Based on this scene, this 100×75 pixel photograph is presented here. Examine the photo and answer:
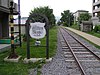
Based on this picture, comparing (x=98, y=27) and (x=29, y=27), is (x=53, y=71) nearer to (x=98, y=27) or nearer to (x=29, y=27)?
(x=29, y=27)

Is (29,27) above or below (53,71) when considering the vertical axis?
above

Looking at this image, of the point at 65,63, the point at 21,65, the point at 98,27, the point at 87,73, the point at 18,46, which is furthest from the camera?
the point at 98,27

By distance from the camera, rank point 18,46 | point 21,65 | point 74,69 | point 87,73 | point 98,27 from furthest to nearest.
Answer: point 98,27 < point 18,46 < point 21,65 < point 74,69 < point 87,73

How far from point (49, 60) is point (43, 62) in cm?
56

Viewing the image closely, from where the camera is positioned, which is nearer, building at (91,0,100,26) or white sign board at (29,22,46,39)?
white sign board at (29,22,46,39)

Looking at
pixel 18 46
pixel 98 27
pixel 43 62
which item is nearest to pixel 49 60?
pixel 43 62

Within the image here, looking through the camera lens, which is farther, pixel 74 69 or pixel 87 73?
pixel 74 69

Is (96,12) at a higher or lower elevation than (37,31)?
higher

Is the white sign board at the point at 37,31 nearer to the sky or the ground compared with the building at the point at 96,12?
nearer to the ground

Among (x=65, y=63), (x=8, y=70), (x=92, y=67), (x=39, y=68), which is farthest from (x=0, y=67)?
(x=92, y=67)

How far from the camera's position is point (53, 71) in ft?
31.9

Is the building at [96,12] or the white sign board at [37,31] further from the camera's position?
the building at [96,12]

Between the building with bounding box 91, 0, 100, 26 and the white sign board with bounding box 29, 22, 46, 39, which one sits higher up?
the building with bounding box 91, 0, 100, 26

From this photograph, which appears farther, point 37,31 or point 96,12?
point 96,12
